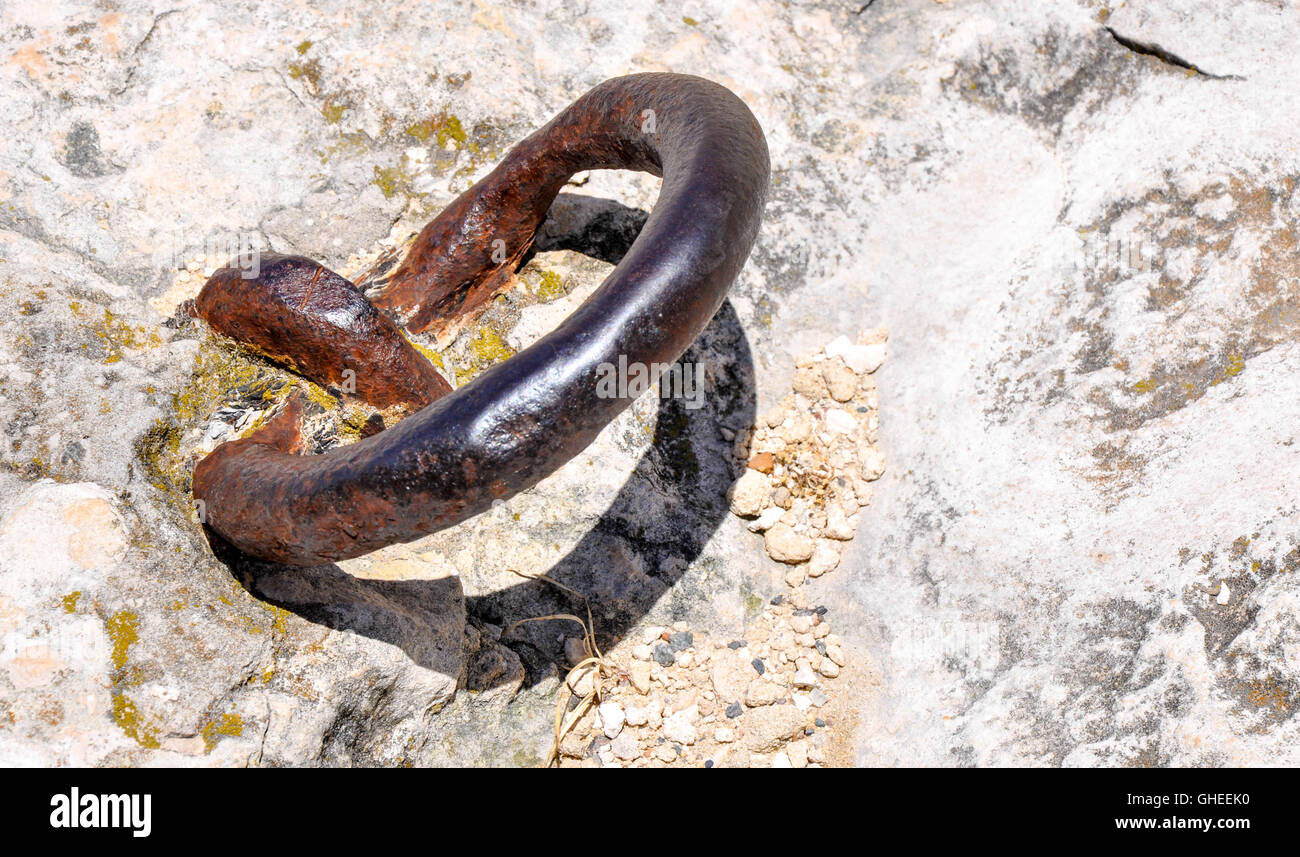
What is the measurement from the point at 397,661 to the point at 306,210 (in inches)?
70.0

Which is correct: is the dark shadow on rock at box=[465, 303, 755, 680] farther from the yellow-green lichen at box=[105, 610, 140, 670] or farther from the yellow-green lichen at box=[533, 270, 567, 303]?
the yellow-green lichen at box=[105, 610, 140, 670]

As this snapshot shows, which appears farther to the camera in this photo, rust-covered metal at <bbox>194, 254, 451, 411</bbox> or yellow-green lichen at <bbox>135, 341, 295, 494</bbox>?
rust-covered metal at <bbox>194, 254, 451, 411</bbox>

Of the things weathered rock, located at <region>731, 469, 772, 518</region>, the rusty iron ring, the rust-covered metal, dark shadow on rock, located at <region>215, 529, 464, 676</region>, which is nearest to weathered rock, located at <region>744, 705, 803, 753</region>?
weathered rock, located at <region>731, 469, 772, 518</region>

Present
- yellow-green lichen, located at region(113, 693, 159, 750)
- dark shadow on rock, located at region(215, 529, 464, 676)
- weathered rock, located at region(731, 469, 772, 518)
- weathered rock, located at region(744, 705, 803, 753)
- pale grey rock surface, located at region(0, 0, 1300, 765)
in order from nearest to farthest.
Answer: yellow-green lichen, located at region(113, 693, 159, 750)
pale grey rock surface, located at region(0, 0, 1300, 765)
dark shadow on rock, located at region(215, 529, 464, 676)
weathered rock, located at region(744, 705, 803, 753)
weathered rock, located at region(731, 469, 772, 518)

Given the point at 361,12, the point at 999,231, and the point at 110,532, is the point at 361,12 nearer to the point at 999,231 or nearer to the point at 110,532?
the point at 110,532

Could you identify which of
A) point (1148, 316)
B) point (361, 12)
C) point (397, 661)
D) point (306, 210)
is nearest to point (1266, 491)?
point (1148, 316)

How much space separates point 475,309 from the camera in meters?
3.48

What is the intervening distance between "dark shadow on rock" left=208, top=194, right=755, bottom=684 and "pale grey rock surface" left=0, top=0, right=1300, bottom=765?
0.01 m

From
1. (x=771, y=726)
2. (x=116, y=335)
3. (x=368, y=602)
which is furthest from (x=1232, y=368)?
(x=116, y=335)

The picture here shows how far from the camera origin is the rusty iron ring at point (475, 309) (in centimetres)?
199

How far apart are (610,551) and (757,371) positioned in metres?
0.91

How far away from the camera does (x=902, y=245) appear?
3721 millimetres

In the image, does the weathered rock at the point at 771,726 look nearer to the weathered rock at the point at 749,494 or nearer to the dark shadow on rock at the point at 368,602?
the weathered rock at the point at 749,494

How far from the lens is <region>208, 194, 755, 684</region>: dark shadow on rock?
274 cm
